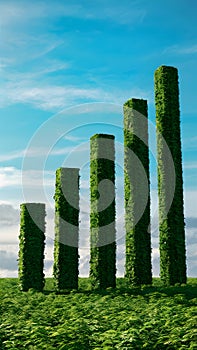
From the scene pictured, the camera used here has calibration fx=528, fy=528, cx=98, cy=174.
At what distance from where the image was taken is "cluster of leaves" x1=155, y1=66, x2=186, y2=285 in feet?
64.8

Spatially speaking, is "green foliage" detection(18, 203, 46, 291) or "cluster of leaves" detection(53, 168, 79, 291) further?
"green foliage" detection(18, 203, 46, 291)

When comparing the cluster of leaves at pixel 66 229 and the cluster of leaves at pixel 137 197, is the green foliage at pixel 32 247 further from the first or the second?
the cluster of leaves at pixel 137 197

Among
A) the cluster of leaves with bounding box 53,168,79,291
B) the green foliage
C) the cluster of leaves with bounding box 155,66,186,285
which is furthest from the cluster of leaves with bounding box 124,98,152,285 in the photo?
the green foliage

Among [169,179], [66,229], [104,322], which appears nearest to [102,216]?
[66,229]

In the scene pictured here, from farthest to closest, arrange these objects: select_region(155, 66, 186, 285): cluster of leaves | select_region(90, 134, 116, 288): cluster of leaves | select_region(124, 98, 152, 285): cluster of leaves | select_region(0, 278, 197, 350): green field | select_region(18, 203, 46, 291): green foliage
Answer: select_region(18, 203, 46, 291): green foliage, select_region(90, 134, 116, 288): cluster of leaves, select_region(124, 98, 152, 285): cluster of leaves, select_region(155, 66, 186, 285): cluster of leaves, select_region(0, 278, 197, 350): green field

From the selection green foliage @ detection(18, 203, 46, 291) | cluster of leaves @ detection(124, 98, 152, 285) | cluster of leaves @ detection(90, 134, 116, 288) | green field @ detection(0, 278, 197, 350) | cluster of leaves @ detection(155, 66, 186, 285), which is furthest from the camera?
green foliage @ detection(18, 203, 46, 291)

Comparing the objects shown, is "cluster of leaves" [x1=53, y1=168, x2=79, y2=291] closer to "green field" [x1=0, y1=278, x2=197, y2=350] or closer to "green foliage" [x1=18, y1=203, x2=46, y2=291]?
"green foliage" [x1=18, y1=203, x2=46, y2=291]

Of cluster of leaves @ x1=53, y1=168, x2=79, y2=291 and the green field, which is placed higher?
cluster of leaves @ x1=53, y1=168, x2=79, y2=291

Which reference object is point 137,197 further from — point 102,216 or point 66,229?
point 66,229

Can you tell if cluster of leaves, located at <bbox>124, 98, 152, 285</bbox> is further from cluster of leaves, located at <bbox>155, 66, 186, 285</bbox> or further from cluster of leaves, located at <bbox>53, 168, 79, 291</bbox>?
cluster of leaves, located at <bbox>53, 168, 79, 291</bbox>

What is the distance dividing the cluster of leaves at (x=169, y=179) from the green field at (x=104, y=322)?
2374 millimetres

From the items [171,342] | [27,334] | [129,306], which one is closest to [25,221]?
[129,306]

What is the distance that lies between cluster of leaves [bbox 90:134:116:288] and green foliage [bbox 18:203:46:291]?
2082mm

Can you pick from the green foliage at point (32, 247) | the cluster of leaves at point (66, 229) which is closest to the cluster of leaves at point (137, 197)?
the cluster of leaves at point (66, 229)
